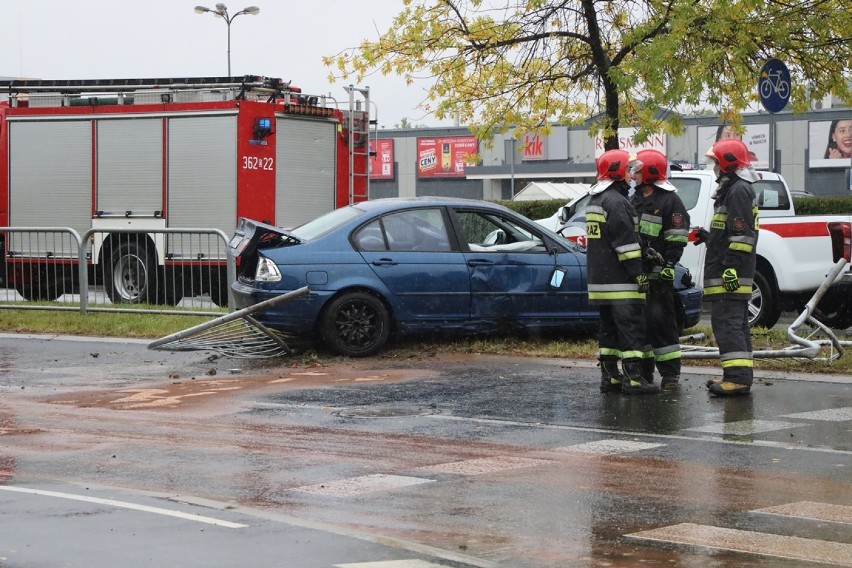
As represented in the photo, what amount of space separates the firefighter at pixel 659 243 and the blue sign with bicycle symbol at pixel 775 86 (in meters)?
5.92

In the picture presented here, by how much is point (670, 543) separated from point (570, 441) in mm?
2689

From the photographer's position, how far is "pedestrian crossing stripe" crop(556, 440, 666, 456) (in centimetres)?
791

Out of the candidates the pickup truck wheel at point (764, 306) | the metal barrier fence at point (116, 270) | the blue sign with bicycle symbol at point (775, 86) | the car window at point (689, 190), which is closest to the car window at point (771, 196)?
the car window at point (689, 190)

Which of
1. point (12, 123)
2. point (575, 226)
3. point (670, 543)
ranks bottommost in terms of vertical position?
point (670, 543)

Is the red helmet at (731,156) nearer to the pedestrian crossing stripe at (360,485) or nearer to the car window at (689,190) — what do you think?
the pedestrian crossing stripe at (360,485)

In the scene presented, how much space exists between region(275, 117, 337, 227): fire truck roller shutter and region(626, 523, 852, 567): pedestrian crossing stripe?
47.7 ft

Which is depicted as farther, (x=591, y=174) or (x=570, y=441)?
(x=591, y=174)

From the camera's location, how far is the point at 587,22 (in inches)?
693

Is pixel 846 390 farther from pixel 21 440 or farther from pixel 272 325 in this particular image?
pixel 21 440

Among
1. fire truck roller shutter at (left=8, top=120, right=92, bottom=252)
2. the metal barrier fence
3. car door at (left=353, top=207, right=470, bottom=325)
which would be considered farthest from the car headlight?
fire truck roller shutter at (left=8, top=120, right=92, bottom=252)

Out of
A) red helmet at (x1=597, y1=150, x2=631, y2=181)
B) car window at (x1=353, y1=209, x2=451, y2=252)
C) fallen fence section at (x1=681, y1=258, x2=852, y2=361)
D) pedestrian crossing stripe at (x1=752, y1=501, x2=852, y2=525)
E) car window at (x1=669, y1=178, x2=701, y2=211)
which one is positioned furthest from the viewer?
car window at (x1=669, y1=178, x2=701, y2=211)

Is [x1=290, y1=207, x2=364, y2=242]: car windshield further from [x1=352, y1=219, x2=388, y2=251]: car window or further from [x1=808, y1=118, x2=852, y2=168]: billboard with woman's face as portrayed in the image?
[x1=808, y1=118, x2=852, y2=168]: billboard with woman's face

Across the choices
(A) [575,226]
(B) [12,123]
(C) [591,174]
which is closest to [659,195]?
(A) [575,226]

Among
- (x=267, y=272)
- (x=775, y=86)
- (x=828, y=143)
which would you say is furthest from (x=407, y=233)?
(x=828, y=143)
